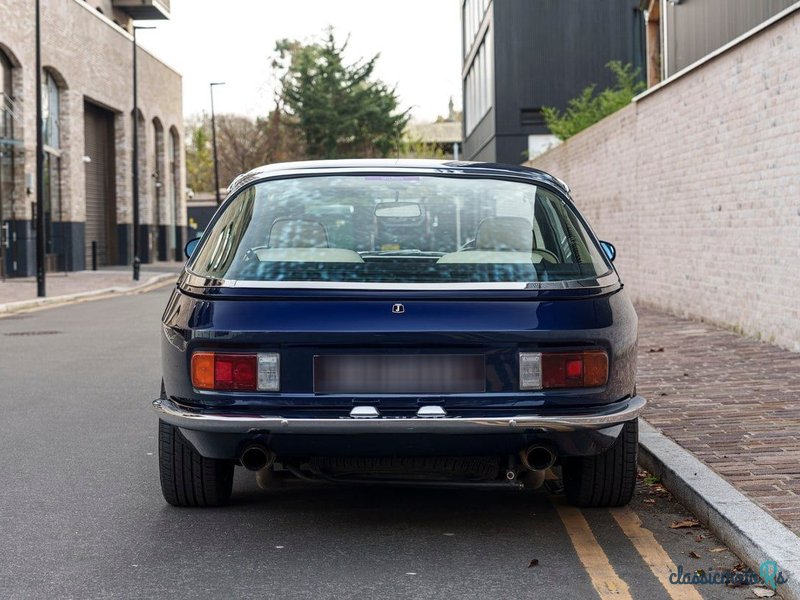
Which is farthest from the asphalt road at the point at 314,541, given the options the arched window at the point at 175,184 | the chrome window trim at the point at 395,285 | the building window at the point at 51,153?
the arched window at the point at 175,184

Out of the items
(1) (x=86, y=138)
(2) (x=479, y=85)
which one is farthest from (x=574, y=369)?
(2) (x=479, y=85)

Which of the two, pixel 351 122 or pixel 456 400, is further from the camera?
pixel 351 122

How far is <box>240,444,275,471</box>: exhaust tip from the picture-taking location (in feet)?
16.5

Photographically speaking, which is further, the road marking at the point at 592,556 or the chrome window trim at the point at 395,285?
the chrome window trim at the point at 395,285

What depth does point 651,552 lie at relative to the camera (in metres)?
5.01

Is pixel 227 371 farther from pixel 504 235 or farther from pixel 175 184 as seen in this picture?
pixel 175 184

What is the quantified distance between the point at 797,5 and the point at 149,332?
31.0ft

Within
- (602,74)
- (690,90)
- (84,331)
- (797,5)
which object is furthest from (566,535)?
(602,74)

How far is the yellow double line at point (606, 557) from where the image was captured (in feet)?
14.7

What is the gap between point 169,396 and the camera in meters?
5.24

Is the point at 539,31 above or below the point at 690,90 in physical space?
above

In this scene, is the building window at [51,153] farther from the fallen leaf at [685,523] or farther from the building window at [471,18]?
the fallen leaf at [685,523]

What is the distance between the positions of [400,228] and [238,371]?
119cm

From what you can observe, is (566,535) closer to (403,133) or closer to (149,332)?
(149,332)
